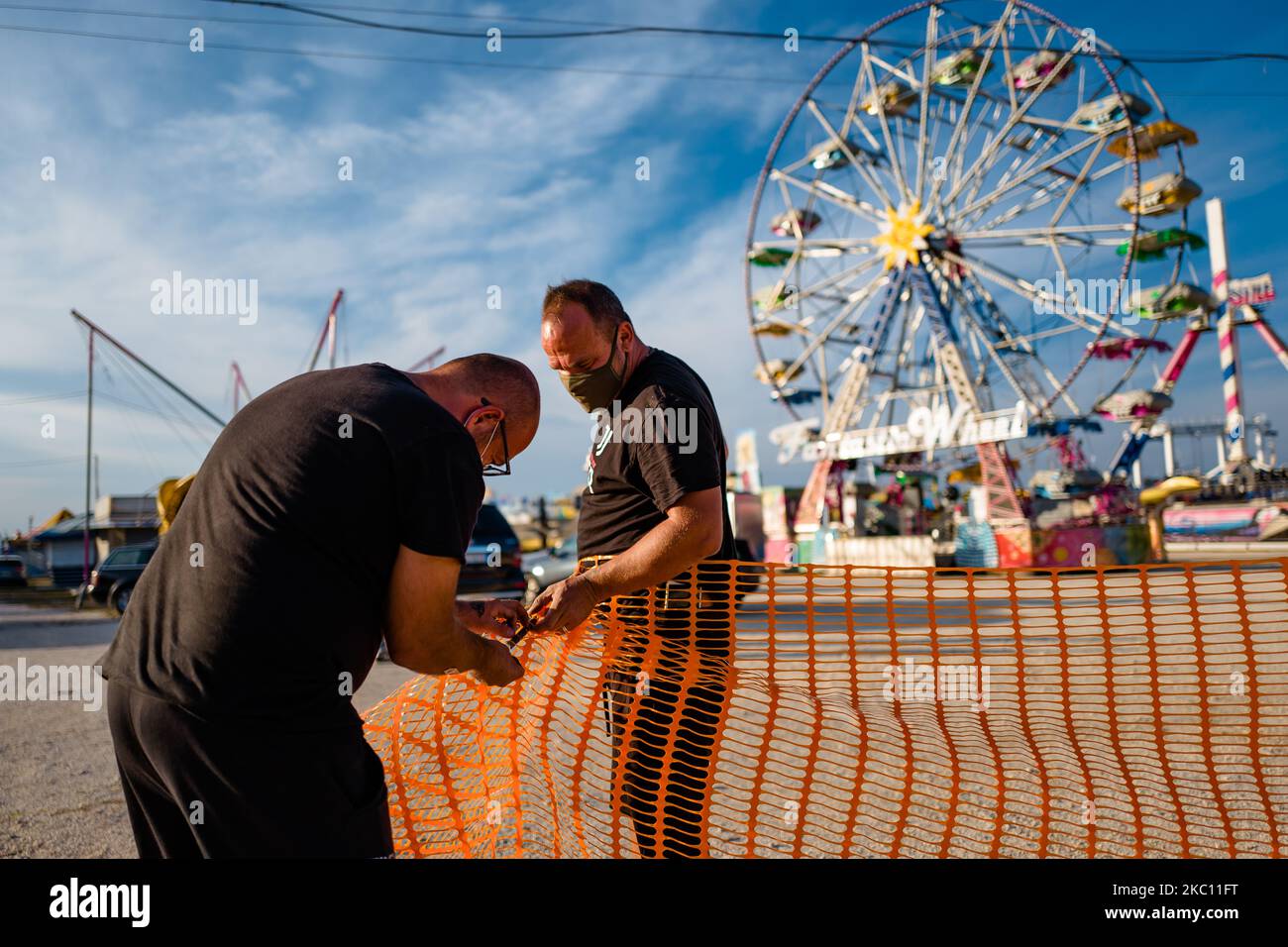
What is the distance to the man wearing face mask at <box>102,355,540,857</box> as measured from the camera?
4.74ft

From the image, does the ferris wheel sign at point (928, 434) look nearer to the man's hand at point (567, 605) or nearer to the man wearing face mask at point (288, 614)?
the man's hand at point (567, 605)

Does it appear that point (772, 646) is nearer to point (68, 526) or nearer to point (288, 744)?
point (288, 744)

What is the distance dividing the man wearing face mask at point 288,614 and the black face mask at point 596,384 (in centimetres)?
109

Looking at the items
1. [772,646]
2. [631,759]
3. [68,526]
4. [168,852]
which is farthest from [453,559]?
[68,526]

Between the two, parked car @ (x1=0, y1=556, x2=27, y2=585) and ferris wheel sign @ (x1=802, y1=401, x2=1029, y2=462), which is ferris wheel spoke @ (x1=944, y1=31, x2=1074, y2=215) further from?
parked car @ (x1=0, y1=556, x2=27, y2=585)

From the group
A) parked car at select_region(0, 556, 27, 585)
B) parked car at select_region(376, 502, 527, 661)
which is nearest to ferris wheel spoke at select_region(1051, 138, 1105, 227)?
parked car at select_region(376, 502, 527, 661)

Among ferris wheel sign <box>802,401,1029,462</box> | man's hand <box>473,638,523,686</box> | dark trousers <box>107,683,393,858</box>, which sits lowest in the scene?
dark trousers <box>107,683,393,858</box>

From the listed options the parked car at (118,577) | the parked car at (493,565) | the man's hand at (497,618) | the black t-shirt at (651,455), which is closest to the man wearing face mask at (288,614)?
the man's hand at (497,618)

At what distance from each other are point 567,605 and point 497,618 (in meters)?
0.19

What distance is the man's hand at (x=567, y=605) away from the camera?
7.61 feet

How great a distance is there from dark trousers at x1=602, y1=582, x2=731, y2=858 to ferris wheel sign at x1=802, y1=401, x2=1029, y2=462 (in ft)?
66.3

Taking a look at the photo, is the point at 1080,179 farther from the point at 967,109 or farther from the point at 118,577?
the point at 118,577
